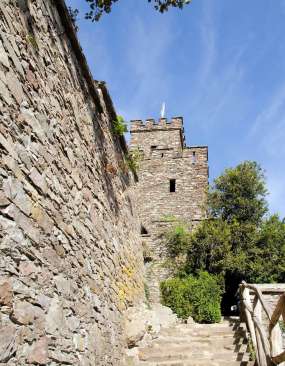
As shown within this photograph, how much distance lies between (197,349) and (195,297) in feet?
14.4

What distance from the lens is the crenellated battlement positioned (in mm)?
19812

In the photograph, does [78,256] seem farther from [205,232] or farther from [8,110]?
[205,232]

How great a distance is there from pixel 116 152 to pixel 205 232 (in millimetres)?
7120

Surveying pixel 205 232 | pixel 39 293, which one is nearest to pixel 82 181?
pixel 39 293

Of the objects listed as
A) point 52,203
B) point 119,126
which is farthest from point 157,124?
point 52,203

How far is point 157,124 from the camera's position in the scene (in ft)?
65.7

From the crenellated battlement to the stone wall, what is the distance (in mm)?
14400

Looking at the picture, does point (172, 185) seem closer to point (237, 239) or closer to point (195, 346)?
point (237, 239)

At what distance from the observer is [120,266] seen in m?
Result: 5.99

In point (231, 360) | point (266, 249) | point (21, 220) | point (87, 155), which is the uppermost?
point (266, 249)

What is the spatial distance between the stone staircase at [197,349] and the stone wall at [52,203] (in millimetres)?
1014

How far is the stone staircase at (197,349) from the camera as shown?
5.86 metres

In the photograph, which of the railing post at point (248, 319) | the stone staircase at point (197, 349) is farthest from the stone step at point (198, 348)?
the railing post at point (248, 319)

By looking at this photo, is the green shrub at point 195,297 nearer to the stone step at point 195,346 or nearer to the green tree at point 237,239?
the green tree at point 237,239
